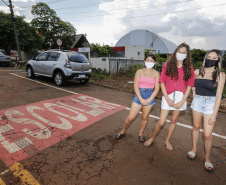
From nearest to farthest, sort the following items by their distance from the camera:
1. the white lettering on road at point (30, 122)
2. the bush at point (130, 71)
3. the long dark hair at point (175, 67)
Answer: the long dark hair at point (175, 67), the white lettering on road at point (30, 122), the bush at point (130, 71)

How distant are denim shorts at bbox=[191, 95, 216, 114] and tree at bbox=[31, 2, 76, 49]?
3656 centimetres

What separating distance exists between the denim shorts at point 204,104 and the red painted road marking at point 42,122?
2518mm

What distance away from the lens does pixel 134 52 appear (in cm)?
2822

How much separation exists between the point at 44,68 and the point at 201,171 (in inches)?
321

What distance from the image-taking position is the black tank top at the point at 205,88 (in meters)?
2.18

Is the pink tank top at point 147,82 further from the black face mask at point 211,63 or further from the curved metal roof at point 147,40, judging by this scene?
the curved metal roof at point 147,40

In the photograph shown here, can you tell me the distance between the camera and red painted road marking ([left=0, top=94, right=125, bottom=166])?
2.63m

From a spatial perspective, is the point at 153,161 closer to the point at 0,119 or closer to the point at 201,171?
the point at 201,171

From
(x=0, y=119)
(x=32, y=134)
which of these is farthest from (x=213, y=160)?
(x=0, y=119)

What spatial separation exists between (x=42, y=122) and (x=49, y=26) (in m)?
36.9

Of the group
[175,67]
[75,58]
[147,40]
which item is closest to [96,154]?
[175,67]

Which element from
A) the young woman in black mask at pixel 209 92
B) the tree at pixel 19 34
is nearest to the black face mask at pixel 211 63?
the young woman in black mask at pixel 209 92

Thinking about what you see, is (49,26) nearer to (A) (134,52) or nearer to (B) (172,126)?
(A) (134,52)

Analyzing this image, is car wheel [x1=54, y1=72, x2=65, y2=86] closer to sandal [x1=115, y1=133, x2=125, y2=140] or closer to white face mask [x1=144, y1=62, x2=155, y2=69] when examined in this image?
sandal [x1=115, y1=133, x2=125, y2=140]
